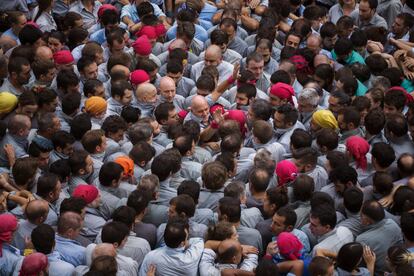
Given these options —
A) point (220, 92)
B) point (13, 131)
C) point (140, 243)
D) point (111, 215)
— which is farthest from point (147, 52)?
point (140, 243)

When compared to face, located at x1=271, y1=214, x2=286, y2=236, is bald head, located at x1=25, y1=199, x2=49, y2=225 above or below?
below

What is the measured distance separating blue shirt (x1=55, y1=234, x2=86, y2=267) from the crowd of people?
2cm

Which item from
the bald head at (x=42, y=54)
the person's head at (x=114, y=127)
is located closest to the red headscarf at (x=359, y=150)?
the person's head at (x=114, y=127)

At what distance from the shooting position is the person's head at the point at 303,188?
27.0 ft

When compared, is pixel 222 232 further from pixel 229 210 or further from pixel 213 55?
pixel 213 55

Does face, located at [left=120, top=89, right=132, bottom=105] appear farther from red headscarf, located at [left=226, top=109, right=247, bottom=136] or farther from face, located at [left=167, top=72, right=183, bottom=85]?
red headscarf, located at [left=226, top=109, right=247, bottom=136]

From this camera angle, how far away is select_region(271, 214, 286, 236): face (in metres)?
7.86

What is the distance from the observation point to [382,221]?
25.9 feet

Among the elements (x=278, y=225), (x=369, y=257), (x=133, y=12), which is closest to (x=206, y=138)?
(x=278, y=225)

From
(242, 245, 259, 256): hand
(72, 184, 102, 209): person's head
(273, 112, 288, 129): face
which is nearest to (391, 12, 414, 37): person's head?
(273, 112, 288, 129): face

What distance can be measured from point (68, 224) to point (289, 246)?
2094 millimetres

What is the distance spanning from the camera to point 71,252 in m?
7.65

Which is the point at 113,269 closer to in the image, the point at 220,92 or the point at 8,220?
the point at 8,220

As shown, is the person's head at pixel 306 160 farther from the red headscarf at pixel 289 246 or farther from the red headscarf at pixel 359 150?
the red headscarf at pixel 289 246
